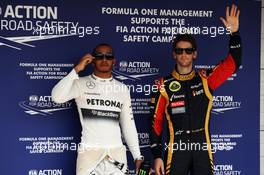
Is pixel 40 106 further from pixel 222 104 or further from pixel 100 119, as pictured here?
pixel 222 104

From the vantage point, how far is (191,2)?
4.34 metres

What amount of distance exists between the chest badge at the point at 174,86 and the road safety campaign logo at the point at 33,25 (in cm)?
→ 95

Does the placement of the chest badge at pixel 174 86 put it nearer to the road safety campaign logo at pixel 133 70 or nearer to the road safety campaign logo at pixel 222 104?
the road safety campaign logo at pixel 133 70

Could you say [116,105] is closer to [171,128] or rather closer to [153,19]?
[171,128]

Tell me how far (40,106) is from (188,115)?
4.45 ft

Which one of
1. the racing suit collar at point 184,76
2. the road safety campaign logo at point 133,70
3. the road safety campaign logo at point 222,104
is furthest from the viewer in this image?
the road safety campaign logo at point 222,104

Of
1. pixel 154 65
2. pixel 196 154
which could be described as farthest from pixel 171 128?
pixel 154 65

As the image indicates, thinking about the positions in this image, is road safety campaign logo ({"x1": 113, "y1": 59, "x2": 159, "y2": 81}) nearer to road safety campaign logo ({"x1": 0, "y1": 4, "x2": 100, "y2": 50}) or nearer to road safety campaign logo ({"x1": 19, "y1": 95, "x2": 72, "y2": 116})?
road safety campaign logo ({"x1": 0, "y1": 4, "x2": 100, "y2": 50})

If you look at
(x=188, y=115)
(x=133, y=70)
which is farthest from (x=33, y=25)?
(x=188, y=115)

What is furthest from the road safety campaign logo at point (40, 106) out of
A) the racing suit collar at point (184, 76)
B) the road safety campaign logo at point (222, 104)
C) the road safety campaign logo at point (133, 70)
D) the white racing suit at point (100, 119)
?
the road safety campaign logo at point (222, 104)

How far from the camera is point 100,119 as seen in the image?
3.66m

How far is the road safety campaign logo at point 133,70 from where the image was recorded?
13.9 ft

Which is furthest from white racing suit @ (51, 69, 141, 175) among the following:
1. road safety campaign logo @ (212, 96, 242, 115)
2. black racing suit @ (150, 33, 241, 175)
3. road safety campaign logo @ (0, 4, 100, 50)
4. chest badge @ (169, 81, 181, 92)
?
road safety campaign logo @ (212, 96, 242, 115)

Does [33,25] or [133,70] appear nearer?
[33,25]
